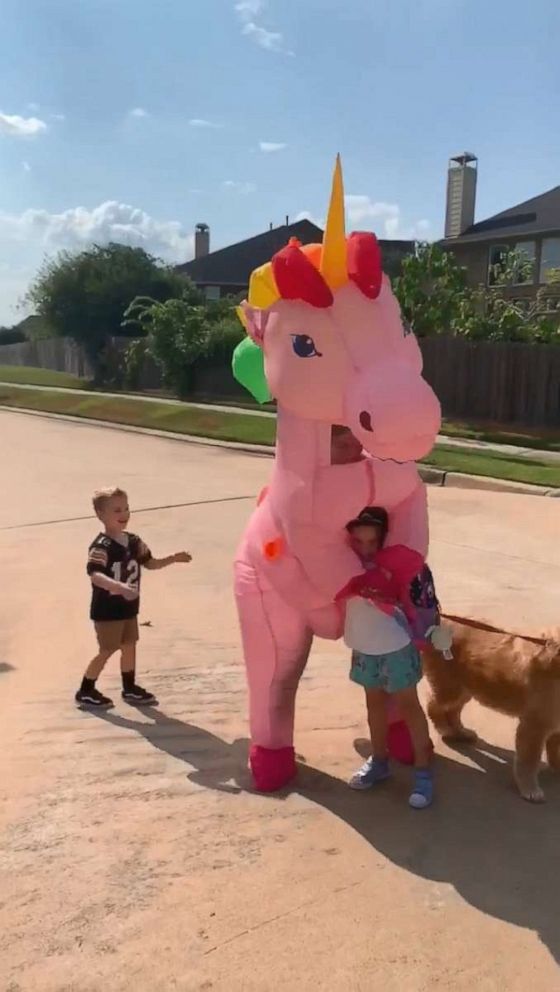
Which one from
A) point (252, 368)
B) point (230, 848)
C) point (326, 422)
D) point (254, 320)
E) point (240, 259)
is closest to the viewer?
point (230, 848)

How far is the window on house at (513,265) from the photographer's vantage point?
23938 millimetres

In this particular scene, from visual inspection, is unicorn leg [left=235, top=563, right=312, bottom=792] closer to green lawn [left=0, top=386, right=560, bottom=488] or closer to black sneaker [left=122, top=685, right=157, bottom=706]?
black sneaker [left=122, top=685, right=157, bottom=706]

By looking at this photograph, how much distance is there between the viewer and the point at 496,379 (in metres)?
18.7

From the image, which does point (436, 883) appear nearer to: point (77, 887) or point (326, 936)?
point (326, 936)

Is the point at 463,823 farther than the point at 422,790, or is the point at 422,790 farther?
the point at 422,790

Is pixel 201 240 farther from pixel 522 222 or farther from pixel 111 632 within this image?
pixel 111 632

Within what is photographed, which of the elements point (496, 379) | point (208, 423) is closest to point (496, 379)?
point (496, 379)

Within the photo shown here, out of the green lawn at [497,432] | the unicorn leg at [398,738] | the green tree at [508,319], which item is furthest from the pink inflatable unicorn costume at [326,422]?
the green tree at [508,319]

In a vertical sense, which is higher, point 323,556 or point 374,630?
point 323,556

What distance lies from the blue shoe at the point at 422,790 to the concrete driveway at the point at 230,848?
2.0 inches

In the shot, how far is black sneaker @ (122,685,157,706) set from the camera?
15.0 feet

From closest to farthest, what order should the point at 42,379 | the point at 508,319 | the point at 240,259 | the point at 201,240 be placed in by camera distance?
the point at 508,319 → the point at 42,379 → the point at 240,259 → the point at 201,240

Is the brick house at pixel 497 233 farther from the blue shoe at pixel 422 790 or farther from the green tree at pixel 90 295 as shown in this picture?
the blue shoe at pixel 422 790

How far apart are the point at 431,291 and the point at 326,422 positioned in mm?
19679
